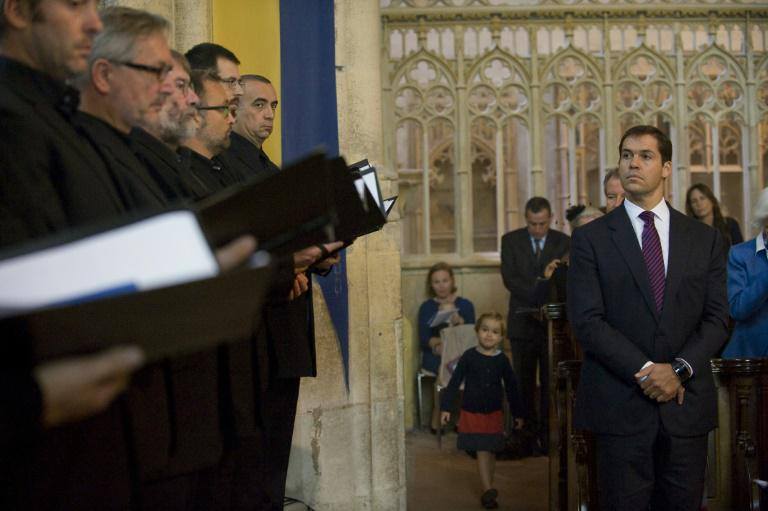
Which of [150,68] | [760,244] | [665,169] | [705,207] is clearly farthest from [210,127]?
[705,207]

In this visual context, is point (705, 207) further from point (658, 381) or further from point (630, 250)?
point (658, 381)

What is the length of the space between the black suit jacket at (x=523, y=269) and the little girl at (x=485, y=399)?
1.03 meters

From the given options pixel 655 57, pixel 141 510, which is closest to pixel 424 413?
pixel 655 57

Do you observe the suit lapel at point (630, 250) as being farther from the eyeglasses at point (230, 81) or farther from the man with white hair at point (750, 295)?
the eyeglasses at point (230, 81)

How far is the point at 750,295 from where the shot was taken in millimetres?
3996

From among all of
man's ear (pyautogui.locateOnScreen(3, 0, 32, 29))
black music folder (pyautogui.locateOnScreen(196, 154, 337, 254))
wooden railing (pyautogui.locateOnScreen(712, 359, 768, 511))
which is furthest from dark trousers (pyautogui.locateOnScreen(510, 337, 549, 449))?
man's ear (pyautogui.locateOnScreen(3, 0, 32, 29))

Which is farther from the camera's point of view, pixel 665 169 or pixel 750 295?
pixel 750 295

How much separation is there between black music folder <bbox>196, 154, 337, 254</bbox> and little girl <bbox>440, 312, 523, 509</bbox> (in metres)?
3.63

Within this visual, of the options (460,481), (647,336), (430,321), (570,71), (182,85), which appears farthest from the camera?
(570,71)

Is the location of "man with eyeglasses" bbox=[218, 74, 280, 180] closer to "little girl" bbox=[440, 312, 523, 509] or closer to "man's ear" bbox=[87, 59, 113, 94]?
"man's ear" bbox=[87, 59, 113, 94]

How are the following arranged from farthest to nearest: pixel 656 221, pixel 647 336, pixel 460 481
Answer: pixel 460 481, pixel 656 221, pixel 647 336

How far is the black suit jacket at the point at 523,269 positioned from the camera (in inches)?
263

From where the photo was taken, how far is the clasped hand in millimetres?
2961

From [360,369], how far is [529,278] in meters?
2.63
